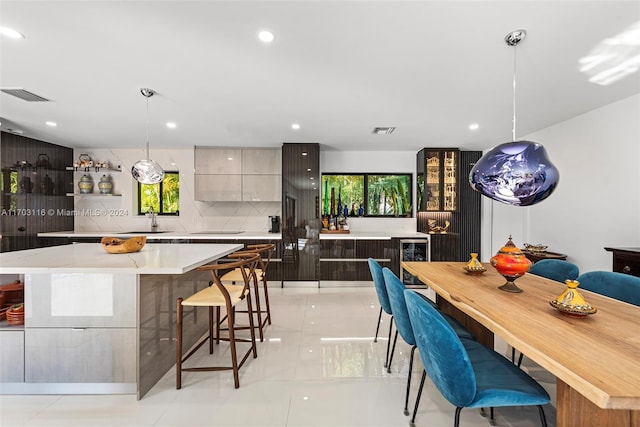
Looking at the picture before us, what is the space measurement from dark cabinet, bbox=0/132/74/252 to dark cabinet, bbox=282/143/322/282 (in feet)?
12.9

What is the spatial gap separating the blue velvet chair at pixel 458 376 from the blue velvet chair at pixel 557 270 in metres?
1.39

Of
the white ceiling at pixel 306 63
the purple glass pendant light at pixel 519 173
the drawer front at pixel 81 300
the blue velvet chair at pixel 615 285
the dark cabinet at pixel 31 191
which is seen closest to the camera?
the purple glass pendant light at pixel 519 173

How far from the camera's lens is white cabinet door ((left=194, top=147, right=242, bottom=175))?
16.5 feet

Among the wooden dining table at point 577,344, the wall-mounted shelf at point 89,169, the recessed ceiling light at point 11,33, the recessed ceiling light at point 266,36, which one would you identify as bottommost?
the wooden dining table at point 577,344

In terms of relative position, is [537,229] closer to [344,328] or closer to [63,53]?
[344,328]

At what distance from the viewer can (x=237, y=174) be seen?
16.6ft

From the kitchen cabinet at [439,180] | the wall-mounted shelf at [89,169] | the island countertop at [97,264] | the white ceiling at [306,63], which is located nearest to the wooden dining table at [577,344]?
the white ceiling at [306,63]

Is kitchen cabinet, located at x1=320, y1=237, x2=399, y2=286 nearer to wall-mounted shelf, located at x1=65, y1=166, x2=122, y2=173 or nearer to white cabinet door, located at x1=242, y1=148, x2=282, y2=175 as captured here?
white cabinet door, located at x1=242, y1=148, x2=282, y2=175

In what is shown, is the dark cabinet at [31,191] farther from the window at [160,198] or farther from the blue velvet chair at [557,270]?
the blue velvet chair at [557,270]

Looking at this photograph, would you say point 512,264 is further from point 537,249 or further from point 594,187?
point 537,249

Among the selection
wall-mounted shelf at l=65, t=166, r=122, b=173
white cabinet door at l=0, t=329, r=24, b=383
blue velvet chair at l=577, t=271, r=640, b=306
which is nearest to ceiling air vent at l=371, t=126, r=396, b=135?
blue velvet chair at l=577, t=271, r=640, b=306

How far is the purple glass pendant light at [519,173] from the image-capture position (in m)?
1.54

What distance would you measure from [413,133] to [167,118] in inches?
133

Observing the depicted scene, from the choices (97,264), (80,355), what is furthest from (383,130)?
(80,355)
